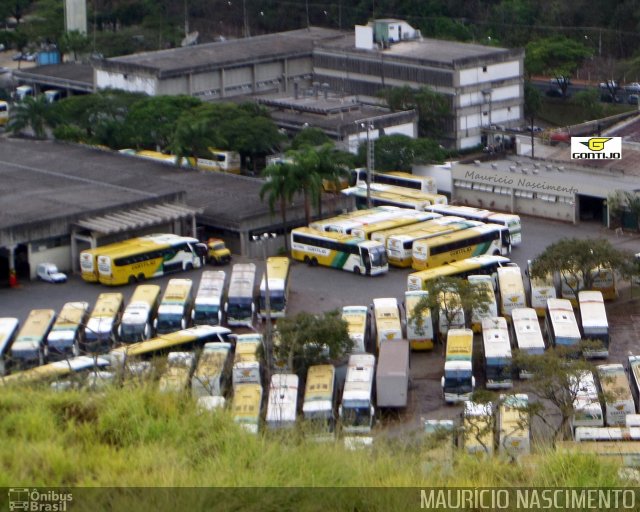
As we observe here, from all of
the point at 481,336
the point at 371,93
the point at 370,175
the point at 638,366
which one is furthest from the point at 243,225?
the point at 371,93

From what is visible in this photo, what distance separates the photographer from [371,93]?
2016 centimetres

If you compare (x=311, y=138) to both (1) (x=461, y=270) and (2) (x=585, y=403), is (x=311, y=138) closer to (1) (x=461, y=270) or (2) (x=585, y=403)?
(1) (x=461, y=270)

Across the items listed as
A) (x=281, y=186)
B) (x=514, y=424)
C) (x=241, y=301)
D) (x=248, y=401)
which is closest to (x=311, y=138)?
(x=281, y=186)

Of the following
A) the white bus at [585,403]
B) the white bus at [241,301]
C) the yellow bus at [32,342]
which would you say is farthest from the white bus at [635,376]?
the yellow bus at [32,342]

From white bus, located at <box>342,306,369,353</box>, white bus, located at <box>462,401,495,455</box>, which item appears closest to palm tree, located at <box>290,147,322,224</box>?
white bus, located at <box>342,306,369,353</box>

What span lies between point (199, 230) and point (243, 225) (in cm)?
62

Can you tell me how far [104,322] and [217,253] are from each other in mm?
2805

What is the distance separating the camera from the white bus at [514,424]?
7.84 metres

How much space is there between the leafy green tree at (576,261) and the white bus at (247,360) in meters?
2.81

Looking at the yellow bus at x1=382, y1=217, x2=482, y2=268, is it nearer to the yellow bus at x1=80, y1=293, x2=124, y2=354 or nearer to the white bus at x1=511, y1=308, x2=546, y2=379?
the white bus at x1=511, y1=308, x2=546, y2=379

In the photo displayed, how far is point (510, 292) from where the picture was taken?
11.6 m

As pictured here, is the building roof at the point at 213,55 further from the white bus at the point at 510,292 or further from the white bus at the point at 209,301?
the white bus at the point at 510,292

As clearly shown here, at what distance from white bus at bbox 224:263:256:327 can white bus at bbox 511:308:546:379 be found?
232 centimetres

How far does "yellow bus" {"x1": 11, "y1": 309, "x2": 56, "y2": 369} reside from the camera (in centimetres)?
1023
